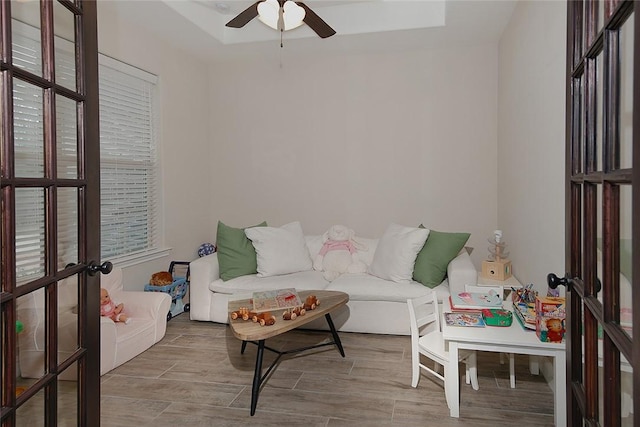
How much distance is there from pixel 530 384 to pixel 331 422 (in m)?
1.30

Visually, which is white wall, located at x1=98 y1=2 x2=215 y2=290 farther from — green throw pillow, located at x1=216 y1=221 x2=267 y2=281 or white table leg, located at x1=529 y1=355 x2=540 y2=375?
white table leg, located at x1=529 y1=355 x2=540 y2=375

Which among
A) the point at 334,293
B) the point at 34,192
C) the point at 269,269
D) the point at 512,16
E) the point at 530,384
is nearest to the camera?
the point at 34,192

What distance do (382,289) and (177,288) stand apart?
6.30 ft

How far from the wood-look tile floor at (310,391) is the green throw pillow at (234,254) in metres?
0.77

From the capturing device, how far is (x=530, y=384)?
9.61ft

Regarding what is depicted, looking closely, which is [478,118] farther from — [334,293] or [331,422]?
[331,422]

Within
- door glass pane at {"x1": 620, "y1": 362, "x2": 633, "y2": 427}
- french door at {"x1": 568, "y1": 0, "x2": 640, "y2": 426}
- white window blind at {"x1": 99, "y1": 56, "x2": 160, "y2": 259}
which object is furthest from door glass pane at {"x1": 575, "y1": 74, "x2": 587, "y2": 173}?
white window blind at {"x1": 99, "y1": 56, "x2": 160, "y2": 259}

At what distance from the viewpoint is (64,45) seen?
1.47 meters

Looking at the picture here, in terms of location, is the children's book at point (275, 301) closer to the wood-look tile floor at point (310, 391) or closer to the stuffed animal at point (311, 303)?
the stuffed animal at point (311, 303)

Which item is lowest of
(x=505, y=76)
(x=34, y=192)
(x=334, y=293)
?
(x=334, y=293)

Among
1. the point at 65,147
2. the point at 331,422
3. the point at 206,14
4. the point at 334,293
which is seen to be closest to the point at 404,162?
the point at 334,293

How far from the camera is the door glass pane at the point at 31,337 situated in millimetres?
1250

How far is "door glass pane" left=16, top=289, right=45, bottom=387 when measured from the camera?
125 cm

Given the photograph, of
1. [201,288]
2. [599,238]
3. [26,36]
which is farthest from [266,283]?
[599,238]
